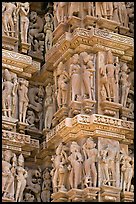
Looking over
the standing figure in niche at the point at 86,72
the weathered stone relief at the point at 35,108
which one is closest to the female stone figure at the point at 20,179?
the weathered stone relief at the point at 35,108

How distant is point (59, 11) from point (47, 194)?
2138 mm

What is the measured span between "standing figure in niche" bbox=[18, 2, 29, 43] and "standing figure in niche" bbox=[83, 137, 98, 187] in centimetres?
158

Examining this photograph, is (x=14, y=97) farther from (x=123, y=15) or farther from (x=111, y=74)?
(x=123, y=15)

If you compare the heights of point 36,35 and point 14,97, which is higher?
point 36,35

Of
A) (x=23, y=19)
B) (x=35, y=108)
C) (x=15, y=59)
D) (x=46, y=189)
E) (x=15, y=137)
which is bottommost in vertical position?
(x=46, y=189)

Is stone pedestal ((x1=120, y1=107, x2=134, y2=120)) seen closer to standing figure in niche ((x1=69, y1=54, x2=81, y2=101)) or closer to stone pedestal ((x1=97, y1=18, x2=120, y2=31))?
standing figure in niche ((x1=69, y1=54, x2=81, y2=101))

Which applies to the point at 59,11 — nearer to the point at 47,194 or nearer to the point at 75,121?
the point at 75,121

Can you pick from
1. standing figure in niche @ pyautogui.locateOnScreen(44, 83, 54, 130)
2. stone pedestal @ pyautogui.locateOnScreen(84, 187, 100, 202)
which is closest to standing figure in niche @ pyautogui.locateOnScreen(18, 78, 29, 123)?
standing figure in niche @ pyautogui.locateOnScreen(44, 83, 54, 130)

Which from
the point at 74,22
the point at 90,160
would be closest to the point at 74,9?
the point at 74,22

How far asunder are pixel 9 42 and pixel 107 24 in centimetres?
114

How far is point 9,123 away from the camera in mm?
7707

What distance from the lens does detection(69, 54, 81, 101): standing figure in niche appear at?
773 centimetres

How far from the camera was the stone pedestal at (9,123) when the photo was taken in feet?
25.2

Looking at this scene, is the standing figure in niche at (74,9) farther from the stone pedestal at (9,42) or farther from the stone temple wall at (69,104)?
the stone pedestal at (9,42)
